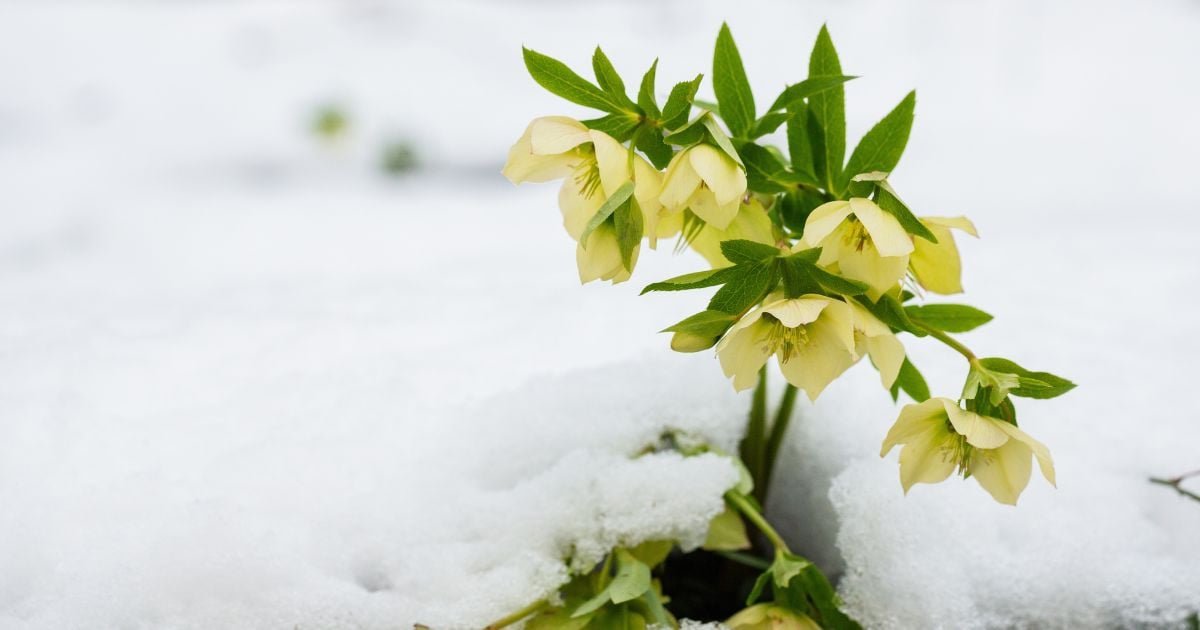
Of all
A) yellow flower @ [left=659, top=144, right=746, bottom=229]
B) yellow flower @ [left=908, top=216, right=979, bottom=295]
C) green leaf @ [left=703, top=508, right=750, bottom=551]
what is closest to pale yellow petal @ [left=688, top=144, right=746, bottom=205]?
yellow flower @ [left=659, top=144, right=746, bottom=229]

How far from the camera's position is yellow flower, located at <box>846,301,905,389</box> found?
1.25ft

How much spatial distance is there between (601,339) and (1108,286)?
60cm

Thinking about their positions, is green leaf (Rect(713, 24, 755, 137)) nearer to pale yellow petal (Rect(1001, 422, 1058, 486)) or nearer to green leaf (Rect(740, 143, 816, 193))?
green leaf (Rect(740, 143, 816, 193))

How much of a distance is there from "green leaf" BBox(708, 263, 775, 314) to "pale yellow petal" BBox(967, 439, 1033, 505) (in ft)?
0.42

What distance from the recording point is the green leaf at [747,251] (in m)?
0.37

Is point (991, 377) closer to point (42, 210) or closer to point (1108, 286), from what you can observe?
point (1108, 286)

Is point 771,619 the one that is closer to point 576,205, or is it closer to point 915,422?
point 915,422

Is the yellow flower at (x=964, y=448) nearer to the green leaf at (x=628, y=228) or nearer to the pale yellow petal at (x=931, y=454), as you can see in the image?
the pale yellow petal at (x=931, y=454)

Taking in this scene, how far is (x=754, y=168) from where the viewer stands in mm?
419

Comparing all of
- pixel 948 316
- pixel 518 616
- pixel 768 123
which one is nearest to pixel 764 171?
pixel 768 123

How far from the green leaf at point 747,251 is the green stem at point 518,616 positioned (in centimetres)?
21

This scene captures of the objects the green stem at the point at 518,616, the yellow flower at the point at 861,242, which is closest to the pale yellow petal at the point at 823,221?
the yellow flower at the point at 861,242

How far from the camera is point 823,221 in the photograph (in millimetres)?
373

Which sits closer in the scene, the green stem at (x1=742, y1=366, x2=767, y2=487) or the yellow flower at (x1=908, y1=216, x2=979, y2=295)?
the yellow flower at (x1=908, y1=216, x2=979, y2=295)
